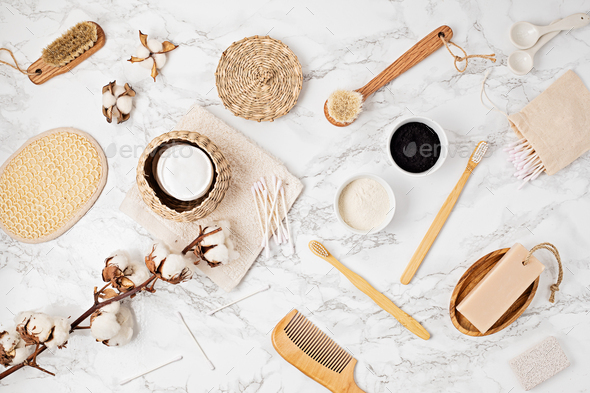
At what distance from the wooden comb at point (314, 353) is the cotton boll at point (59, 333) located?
63 cm

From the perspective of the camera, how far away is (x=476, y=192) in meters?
1.22

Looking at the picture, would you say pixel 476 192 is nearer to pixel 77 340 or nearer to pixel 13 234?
pixel 77 340

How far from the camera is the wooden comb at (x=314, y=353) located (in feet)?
3.89

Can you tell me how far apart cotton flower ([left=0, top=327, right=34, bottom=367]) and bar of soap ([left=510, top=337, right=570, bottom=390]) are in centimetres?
153

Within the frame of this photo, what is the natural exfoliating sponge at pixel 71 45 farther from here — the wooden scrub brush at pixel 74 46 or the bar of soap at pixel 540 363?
the bar of soap at pixel 540 363

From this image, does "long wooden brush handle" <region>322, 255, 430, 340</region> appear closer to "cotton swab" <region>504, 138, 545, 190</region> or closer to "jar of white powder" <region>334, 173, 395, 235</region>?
"jar of white powder" <region>334, 173, 395, 235</region>

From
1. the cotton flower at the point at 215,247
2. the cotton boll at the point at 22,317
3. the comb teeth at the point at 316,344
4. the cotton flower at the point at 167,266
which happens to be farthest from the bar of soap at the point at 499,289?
the cotton boll at the point at 22,317

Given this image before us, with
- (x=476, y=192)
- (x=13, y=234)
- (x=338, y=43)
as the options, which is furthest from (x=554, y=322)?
(x=13, y=234)

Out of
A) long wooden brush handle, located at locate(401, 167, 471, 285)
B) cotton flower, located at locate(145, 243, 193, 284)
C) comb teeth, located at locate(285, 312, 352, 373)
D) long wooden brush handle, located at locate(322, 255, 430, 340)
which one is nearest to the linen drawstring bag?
long wooden brush handle, located at locate(401, 167, 471, 285)

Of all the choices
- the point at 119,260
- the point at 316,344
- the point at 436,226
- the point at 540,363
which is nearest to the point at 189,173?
the point at 119,260

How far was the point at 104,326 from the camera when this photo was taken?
1.11m

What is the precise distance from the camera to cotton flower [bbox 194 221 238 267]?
43.3 inches

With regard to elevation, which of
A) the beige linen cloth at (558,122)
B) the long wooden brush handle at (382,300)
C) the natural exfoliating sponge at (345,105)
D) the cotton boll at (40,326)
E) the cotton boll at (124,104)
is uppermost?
the beige linen cloth at (558,122)

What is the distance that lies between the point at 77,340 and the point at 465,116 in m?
1.48
